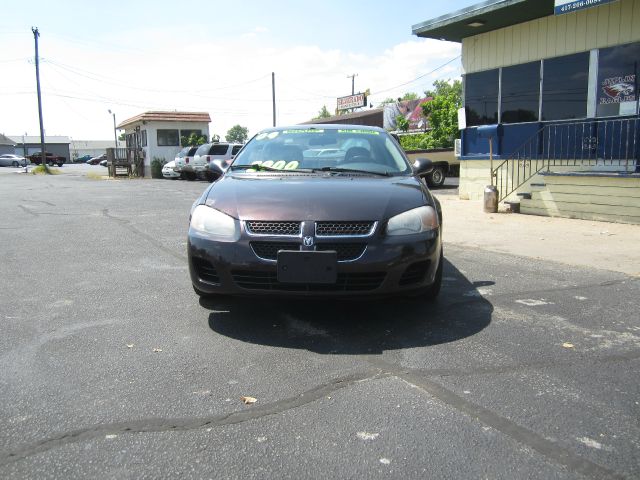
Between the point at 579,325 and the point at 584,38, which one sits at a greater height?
the point at 584,38

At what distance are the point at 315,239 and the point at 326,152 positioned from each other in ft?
5.79

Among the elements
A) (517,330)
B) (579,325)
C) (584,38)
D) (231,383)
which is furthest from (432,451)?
(584,38)

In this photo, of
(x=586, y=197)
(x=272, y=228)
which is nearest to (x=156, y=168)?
(x=586, y=197)

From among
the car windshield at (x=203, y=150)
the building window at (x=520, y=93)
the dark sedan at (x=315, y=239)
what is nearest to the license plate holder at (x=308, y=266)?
the dark sedan at (x=315, y=239)

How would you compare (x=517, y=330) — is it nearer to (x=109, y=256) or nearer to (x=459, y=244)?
(x=459, y=244)

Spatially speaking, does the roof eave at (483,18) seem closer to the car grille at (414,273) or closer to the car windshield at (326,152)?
the car windshield at (326,152)

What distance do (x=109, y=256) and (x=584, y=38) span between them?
9954 mm

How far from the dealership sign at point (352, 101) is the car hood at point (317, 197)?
47.2m

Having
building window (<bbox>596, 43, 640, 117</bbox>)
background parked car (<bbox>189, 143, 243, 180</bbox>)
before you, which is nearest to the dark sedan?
building window (<bbox>596, 43, 640, 117</bbox>)

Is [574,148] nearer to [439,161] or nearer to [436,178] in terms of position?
[436,178]

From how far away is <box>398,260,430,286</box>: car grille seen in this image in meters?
3.79

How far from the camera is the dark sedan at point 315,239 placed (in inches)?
143

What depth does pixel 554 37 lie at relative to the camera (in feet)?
38.2

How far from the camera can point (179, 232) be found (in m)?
8.71
